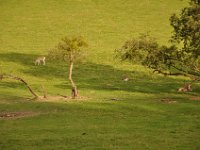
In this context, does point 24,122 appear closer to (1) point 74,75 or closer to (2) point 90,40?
(1) point 74,75

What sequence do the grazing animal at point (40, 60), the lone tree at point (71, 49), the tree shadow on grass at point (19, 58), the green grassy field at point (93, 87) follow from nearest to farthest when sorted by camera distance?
the green grassy field at point (93, 87)
the lone tree at point (71, 49)
the grazing animal at point (40, 60)
the tree shadow on grass at point (19, 58)

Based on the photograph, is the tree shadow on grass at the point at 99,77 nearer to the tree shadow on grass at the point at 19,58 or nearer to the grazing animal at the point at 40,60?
the tree shadow on grass at the point at 19,58

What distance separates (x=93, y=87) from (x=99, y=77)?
15.4 feet

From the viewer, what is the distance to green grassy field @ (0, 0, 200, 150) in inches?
710

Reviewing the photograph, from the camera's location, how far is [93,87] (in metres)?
36.4

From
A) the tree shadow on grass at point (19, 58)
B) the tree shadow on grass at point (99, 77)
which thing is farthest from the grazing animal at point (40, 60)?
the tree shadow on grass at point (19, 58)

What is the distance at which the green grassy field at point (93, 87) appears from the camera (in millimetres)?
18031

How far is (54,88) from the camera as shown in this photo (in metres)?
35.5

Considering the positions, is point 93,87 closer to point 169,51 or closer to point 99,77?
point 99,77

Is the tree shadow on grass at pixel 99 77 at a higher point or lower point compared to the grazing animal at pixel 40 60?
lower

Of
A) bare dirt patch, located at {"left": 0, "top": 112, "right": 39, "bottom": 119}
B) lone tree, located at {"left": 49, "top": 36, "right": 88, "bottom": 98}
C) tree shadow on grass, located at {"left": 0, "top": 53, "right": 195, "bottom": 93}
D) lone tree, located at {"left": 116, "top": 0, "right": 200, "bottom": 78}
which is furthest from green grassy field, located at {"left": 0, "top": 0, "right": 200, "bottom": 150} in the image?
lone tree, located at {"left": 49, "top": 36, "right": 88, "bottom": 98}

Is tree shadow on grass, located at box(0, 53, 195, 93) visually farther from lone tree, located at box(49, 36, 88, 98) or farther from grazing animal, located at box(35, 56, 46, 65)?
lone tree, located at box(49, 36, 88, 98)

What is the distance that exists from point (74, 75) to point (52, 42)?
15.6 metres

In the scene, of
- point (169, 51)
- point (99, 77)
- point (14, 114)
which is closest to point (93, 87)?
point (99, 77)
